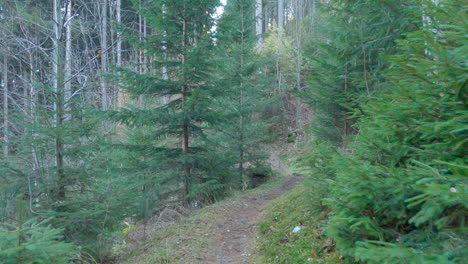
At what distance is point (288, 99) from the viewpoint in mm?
24625

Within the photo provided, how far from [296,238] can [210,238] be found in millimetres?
2192

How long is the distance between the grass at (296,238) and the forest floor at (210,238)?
0.37 metres

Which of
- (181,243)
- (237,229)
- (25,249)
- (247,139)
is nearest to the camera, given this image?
(25,249)

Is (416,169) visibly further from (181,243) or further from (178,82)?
(178,82)

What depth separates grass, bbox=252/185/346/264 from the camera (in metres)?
5.69

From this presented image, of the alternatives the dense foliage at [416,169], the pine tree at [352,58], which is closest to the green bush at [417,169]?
the dense foliage at [416,169]

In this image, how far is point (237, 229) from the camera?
8.77m

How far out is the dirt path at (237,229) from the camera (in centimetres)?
708

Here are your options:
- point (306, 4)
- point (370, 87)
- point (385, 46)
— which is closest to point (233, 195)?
point (370, 87)

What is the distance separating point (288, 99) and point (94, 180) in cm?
1812

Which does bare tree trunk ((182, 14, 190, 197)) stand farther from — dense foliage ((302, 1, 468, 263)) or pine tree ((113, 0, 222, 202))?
dense foliage ((302, 1, 468, 263))

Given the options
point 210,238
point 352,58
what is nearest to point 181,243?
point 210,238

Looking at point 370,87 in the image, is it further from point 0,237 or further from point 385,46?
point 0,237

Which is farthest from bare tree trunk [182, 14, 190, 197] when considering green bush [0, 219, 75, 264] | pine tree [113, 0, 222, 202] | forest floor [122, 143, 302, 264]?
green bush [0, 219, 75, 264]
